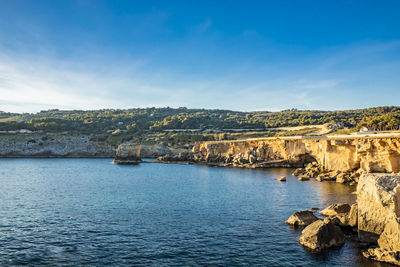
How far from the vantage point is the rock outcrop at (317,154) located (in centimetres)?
4013

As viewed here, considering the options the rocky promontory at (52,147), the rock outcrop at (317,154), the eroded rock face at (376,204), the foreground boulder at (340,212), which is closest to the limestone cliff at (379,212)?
the eroded rock face at (376,204)

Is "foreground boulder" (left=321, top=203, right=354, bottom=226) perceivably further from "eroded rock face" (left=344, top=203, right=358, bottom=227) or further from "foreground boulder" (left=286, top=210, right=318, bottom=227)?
"foreground boulder" (left=286, top=210, right=318, bottom=227)

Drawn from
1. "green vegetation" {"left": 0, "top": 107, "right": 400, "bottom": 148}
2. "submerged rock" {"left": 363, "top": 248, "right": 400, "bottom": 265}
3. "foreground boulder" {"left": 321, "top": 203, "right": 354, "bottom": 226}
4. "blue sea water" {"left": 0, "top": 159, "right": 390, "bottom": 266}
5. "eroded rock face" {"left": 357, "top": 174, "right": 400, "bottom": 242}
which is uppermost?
"green vegetation" {"left": 0, "top": 107, "right": 400, "bottom": 148}

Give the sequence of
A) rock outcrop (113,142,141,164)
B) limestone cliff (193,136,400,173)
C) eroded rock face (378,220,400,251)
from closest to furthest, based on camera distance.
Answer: eroded rock face (378,220,400,251) < limestone cliff (193,136,400,173) < rock outcrop (113,142,141,164)

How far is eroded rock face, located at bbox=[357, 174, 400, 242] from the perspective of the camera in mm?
16750

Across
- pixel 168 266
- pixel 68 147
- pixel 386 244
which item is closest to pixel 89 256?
pixel 168 266

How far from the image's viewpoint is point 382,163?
3959 cm

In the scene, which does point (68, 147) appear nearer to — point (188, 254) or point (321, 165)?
point (321, 165)

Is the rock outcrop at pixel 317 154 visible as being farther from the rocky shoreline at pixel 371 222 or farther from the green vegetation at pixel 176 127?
the rocky shoreline at pixel 371 222

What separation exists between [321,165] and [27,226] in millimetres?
45526

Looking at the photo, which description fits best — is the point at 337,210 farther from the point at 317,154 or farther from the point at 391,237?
the point at 317,154

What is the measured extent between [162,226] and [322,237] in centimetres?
1027

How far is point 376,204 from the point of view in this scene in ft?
57.0

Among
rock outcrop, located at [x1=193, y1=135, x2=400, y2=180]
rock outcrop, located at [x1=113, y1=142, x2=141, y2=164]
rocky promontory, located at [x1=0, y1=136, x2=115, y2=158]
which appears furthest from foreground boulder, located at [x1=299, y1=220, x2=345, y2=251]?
rocky promontory, located at [x1=0, y1=136, x2=115, y2=158]
